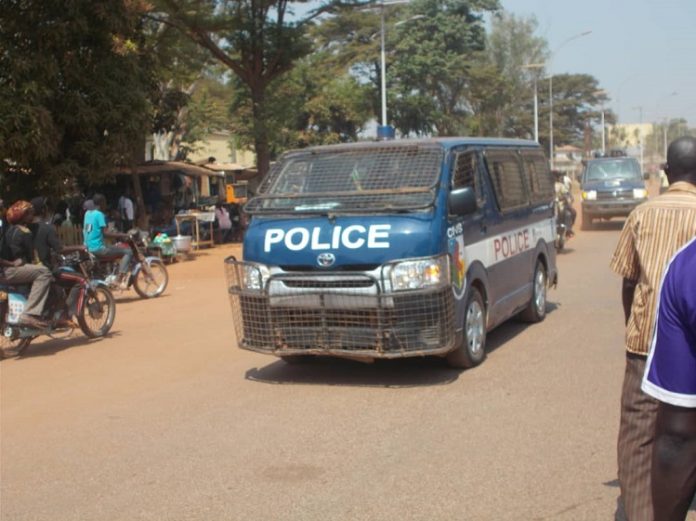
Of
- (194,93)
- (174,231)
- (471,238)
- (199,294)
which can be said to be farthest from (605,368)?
(194,93)

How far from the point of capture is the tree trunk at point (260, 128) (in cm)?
2783

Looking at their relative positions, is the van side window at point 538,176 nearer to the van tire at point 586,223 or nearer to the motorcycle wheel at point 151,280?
the motorcycle wheel at point 151,280

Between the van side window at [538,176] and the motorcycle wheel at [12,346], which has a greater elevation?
the van side window at [538,176]

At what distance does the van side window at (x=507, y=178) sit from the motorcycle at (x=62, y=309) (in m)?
4.85

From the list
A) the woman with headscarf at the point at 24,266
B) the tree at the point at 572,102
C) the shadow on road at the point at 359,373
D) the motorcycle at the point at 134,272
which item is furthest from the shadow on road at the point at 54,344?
the tree at the point at 572,102

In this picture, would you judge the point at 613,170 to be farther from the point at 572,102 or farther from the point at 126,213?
the point at 572,102

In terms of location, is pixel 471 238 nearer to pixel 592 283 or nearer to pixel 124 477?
pixel 124 477

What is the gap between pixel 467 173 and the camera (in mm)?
8312

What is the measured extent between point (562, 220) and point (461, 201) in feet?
40.3

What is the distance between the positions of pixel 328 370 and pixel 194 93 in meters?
43.8

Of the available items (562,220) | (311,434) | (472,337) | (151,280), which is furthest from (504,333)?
(562,220)

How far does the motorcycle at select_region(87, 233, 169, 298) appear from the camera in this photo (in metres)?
13.8

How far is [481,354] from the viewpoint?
26.7 ft

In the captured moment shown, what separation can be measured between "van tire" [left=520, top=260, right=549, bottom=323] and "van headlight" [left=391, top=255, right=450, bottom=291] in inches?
133
